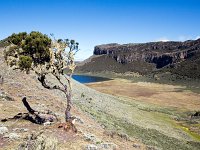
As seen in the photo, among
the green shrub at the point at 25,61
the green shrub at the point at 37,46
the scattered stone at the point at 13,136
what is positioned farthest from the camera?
the green shrub at the point at 37,46

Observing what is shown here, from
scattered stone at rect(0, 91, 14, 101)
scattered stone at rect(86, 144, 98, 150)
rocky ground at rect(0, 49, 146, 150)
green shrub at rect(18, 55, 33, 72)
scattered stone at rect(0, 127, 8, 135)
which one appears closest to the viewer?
rocky ground at rect(0, 49, 146, 150)

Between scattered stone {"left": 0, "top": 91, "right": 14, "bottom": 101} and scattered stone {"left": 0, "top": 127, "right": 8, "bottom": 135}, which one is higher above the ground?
scattered stone {"left": 0, "top": 91, "right": 14, "bottom": 101}

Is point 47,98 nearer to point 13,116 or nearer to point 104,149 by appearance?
point 13,116

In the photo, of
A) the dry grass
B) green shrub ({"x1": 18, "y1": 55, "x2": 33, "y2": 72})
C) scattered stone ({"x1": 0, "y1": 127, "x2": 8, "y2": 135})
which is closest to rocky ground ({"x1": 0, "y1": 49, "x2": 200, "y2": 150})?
scattered stone ({"x1": 0, "y1": 127, "x2": 8, "y2": 135})

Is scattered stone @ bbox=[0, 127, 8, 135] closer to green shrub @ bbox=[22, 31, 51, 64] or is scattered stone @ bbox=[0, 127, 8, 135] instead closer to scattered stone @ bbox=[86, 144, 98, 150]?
scattered stone @ bbox=[86, 144, 98, 150]

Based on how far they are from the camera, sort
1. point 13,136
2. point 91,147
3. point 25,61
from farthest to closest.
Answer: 1. point 25,61
2. point 91,147
3. point 13,136

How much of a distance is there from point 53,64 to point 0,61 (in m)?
29.6

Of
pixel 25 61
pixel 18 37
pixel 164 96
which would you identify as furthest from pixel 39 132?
pixel 164 96

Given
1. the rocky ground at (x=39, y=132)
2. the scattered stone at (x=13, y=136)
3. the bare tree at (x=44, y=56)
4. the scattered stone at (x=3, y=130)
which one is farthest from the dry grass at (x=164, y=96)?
the scattered stone at (x=13, y=136)

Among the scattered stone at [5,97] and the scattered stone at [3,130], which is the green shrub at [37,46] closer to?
the scattered stone at [3,130]

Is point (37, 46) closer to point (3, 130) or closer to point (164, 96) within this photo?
point (3, 130)

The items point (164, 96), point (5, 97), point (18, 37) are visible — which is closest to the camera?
point (18, 37)

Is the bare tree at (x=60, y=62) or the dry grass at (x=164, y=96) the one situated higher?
the bare tree at (x=60, y=62)

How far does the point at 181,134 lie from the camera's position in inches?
2004
